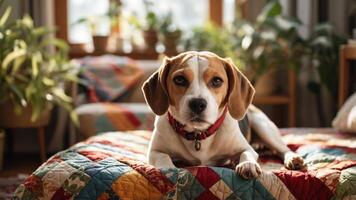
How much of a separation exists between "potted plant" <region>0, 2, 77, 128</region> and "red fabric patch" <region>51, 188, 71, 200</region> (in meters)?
1.81

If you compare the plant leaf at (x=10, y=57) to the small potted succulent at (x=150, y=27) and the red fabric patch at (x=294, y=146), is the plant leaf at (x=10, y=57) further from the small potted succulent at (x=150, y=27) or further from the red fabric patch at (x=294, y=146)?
the red fabric patch at (x=294, y=146)

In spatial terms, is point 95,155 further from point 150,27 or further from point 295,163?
point 150,27

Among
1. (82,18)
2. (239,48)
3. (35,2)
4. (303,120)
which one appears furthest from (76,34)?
(303,120)

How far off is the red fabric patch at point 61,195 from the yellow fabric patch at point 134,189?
158 millimetres

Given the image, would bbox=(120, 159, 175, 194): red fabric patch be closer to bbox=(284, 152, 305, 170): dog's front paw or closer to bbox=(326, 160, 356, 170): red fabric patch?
bbox=(284, 152, 305, 170): dog's front paw

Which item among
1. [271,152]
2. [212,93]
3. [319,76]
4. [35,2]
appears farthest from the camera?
[35,2]

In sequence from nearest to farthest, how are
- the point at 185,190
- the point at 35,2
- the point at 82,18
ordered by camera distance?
the point at 185,190, the point at 35,2, the point at 82,18

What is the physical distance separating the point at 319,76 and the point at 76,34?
7.53ft

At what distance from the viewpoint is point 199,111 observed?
1873 mm

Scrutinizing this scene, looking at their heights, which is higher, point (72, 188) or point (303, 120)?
point (72, 188)

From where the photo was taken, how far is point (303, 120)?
4.36 meters

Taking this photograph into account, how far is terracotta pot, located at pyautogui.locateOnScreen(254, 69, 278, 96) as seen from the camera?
14.0 ft

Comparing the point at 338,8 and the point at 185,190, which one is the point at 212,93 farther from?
the point at 338,8

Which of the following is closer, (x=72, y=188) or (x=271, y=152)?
(x=72, y=188)
